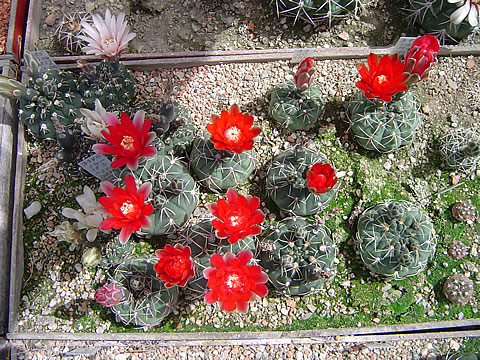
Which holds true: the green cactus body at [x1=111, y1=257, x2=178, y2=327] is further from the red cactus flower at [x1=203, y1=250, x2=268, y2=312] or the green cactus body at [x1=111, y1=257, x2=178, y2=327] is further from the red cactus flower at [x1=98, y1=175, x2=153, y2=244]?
the red cactus flower at [x1=203, y1=250, x2=268, y2=312]

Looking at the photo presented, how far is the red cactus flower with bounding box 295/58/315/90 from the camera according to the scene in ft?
7.86

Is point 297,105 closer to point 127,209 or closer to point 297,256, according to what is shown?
point 297,256

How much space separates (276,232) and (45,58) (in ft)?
7.09

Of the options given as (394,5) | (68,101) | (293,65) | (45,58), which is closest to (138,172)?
(68,101)

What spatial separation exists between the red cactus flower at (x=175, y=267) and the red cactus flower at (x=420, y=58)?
1689 mm

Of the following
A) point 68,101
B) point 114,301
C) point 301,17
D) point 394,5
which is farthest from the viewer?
point 394,5

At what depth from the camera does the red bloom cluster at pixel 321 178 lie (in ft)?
6.97

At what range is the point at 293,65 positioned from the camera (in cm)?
307

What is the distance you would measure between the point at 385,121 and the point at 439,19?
3.38 ft

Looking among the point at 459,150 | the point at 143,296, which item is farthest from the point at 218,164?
the point at 459,150

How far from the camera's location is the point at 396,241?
235 centimetres

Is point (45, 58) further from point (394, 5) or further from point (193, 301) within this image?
point (394, 5)

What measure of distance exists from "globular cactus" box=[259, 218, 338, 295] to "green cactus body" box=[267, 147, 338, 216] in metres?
0.11

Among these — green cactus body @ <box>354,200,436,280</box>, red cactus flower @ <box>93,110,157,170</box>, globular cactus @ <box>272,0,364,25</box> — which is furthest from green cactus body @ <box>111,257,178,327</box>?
globular cactus @ <box>272,0,364,25</box>
